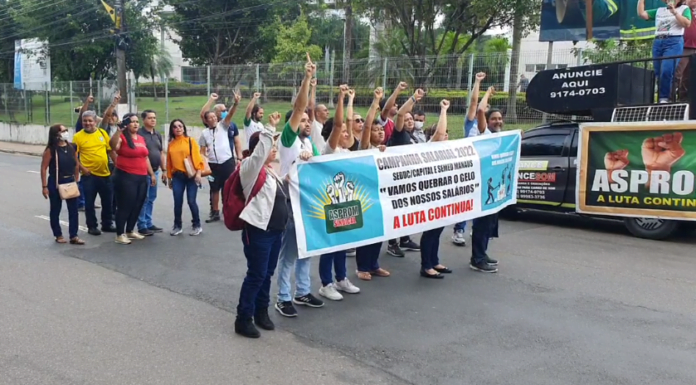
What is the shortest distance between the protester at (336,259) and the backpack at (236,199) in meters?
1.11

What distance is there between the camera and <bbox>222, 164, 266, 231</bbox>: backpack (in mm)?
4969

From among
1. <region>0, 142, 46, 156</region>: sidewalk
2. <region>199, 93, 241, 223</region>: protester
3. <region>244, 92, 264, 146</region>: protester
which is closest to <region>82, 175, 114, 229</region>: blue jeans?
<region>199, 93, 241, 223</region>: protester

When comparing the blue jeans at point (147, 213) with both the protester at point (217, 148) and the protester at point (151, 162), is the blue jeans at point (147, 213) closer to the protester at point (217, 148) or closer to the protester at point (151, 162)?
the protester at point (151, 162)

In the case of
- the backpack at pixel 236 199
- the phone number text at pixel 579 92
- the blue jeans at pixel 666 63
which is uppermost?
the blue jeans at pixel 666 63

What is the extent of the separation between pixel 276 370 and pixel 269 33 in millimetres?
29794

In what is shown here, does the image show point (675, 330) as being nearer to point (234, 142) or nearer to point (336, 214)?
point (336, 214)

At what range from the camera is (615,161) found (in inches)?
365

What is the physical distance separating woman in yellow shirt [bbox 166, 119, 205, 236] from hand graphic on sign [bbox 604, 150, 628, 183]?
5.66 m

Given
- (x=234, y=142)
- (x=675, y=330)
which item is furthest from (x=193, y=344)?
(x=234, y=142)

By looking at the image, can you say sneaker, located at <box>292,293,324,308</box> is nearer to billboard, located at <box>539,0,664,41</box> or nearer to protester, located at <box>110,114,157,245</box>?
protester, located at <box>110,114,157,245</box>

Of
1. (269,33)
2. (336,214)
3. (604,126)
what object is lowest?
(336,214)

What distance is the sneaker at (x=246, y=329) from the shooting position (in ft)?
16.6

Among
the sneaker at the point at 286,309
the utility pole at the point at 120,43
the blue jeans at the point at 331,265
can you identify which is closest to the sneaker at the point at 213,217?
the blue jeans at the point at 331,265

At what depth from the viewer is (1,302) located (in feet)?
19.5
